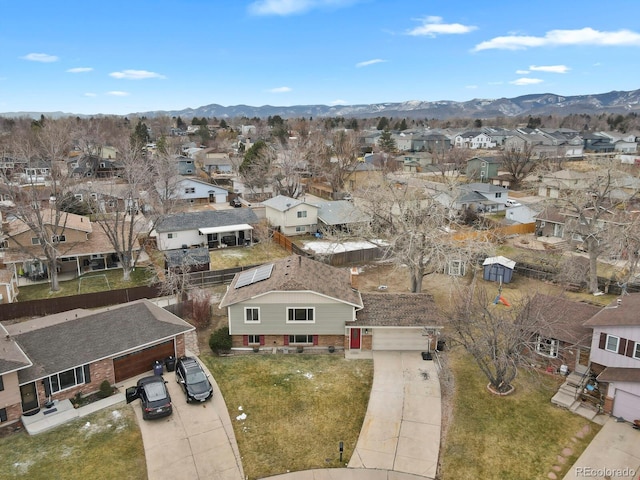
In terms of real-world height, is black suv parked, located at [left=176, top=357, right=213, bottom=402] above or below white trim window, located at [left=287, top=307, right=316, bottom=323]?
below

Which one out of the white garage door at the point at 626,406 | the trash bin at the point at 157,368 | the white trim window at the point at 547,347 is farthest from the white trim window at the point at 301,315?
the white garage door at the point at 626,406

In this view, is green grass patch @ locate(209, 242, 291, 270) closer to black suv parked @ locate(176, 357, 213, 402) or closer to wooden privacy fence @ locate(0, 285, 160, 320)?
wooden privacy fence @ locate(0, 285, 160, 320)

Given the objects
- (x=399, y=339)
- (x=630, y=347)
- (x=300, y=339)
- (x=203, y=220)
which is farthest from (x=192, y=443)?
(x=203, y=220)

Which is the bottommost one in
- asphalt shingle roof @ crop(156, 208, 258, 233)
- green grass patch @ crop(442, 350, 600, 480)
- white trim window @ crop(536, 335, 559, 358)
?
green grass patch @ crop(442, 350, 600, 480)

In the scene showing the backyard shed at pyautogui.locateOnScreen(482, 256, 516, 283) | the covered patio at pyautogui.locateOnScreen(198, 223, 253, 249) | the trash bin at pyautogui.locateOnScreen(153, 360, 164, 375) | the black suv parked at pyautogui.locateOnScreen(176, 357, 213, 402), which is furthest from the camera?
the covered patio at pyautogui.locateOnScreen(198, 223, 253, 249)

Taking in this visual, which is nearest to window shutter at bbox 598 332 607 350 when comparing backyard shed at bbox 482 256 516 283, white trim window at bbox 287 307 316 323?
backyard shed at bbox 482 256 516 283

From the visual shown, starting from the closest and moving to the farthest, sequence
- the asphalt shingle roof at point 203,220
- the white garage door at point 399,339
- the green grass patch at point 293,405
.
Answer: the green grass patch at point 293,405
the white garage door at point 399,339
the asphalt shingle roof at point 203,220

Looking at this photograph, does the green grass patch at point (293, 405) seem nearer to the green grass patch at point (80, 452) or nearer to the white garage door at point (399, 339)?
the white garage door at point (399, 339)

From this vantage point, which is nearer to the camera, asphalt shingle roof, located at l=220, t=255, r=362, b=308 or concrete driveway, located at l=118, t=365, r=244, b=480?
concrete driveway, located at l=118, t=365, r=244, b=480
